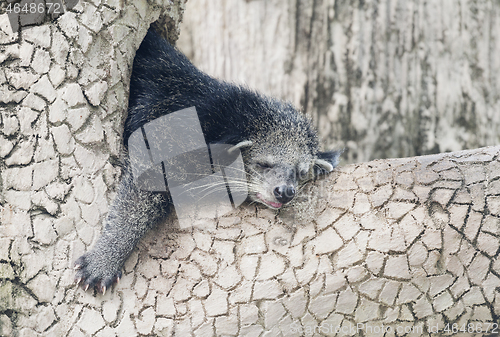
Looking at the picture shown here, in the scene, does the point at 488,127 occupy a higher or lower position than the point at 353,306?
higher

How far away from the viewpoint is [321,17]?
15.3ft

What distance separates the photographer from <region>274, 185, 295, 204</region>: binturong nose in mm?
2682

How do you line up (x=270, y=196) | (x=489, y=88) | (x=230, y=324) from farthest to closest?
(x=489, y=88) < (x=270, y=196) < (x=230, y=324)

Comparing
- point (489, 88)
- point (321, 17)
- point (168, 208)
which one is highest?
point (321, 17)

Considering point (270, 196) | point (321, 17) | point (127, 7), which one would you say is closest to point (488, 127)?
point (321, 17)

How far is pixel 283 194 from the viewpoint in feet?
8.79

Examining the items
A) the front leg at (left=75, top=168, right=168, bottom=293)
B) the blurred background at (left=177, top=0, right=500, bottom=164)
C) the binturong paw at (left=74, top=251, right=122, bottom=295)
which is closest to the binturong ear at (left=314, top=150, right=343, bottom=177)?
the front leg at (left=75, top=168, right=168, bottom=293)

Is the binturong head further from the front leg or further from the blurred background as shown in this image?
the blurred background

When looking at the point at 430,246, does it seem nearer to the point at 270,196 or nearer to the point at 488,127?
the point at 270,196

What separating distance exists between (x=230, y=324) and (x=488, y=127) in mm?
3449

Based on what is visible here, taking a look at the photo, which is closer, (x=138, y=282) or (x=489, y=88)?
(x=138, y=282)

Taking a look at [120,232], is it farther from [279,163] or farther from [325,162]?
[325,162]

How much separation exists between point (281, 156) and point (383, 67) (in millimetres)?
2104

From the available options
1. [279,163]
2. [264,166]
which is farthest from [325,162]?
[264,166]
